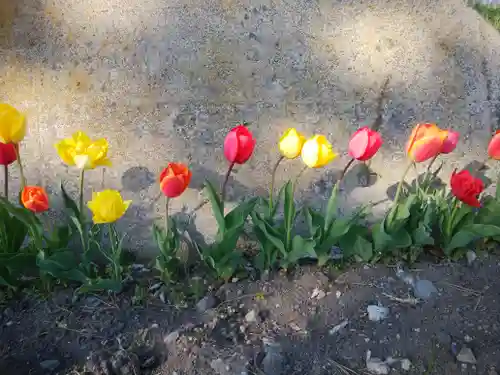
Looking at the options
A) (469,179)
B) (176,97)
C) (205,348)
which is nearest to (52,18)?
(176,97)

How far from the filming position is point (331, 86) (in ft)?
9.07

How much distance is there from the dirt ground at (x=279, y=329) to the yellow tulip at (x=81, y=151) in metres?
0.56

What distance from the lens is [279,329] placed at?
81.7 inches

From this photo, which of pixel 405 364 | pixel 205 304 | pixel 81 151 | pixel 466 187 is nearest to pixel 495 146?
pixel 466 187

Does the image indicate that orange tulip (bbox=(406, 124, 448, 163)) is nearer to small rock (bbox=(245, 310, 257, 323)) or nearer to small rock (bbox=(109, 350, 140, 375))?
small rock (bbox=(245, 310, 257, 323))

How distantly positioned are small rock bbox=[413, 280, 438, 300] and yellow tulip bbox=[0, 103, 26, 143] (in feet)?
5.00

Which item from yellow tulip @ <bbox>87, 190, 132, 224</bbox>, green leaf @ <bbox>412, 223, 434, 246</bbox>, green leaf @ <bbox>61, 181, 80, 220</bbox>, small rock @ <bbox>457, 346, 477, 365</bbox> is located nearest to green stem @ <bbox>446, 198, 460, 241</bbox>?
→ green leaf @ <bbox>412, 223, 434, 246</bbox>

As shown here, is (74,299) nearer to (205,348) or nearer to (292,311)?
(205,348)

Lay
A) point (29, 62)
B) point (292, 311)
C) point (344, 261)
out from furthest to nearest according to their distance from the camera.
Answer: point (29, 62)
point (344, 261)
point (292, 311)

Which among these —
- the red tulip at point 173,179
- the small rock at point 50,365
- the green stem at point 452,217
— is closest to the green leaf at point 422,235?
the green stem at point 452,217

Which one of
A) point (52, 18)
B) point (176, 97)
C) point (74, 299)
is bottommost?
point (74, 299)

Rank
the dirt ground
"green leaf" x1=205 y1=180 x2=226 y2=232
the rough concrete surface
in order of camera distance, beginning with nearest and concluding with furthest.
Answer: the dirt ground, "green leaf" x1=205 y1=180 x2=226 y2=232, the rough concrete surface

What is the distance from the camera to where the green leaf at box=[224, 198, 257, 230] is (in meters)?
2.08

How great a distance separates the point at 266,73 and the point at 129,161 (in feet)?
2.54
